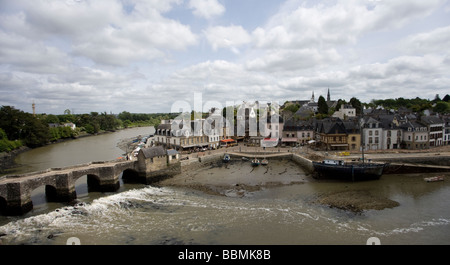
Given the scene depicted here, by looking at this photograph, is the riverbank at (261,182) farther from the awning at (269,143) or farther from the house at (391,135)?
the house at (391,135)

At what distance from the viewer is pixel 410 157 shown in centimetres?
3209

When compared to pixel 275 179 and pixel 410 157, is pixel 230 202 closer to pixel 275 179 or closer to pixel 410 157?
pixel 275 179

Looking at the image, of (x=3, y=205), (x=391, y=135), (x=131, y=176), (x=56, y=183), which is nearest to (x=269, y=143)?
(x=391, y=135)

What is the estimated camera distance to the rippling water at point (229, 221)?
14352 mm

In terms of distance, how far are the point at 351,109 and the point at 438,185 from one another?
43677mm

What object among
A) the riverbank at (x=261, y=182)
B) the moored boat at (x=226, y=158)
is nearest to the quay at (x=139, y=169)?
the moored boat at (x=226, y=158)

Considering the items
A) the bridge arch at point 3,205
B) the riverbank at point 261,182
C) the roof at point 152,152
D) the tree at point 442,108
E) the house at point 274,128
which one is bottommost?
the riverbank at point 261,182

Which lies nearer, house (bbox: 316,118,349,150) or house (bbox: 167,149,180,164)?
house (bbox: 167,149,180,164)

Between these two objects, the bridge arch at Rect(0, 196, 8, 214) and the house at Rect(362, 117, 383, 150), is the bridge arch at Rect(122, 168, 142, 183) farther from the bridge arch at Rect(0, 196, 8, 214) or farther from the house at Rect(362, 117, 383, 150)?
the house at Rect(362, 117, 383, 150)

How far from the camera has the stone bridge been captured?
17828mm

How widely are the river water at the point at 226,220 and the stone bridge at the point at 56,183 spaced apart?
915 mm

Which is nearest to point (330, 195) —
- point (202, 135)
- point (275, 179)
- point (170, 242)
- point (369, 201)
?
point (369, 201)

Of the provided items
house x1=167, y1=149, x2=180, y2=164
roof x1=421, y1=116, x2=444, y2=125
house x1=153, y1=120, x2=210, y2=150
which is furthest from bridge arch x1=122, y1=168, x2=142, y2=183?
roof x1=421, y1=116, x2=444, y2=125

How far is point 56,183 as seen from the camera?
66.5 ft
